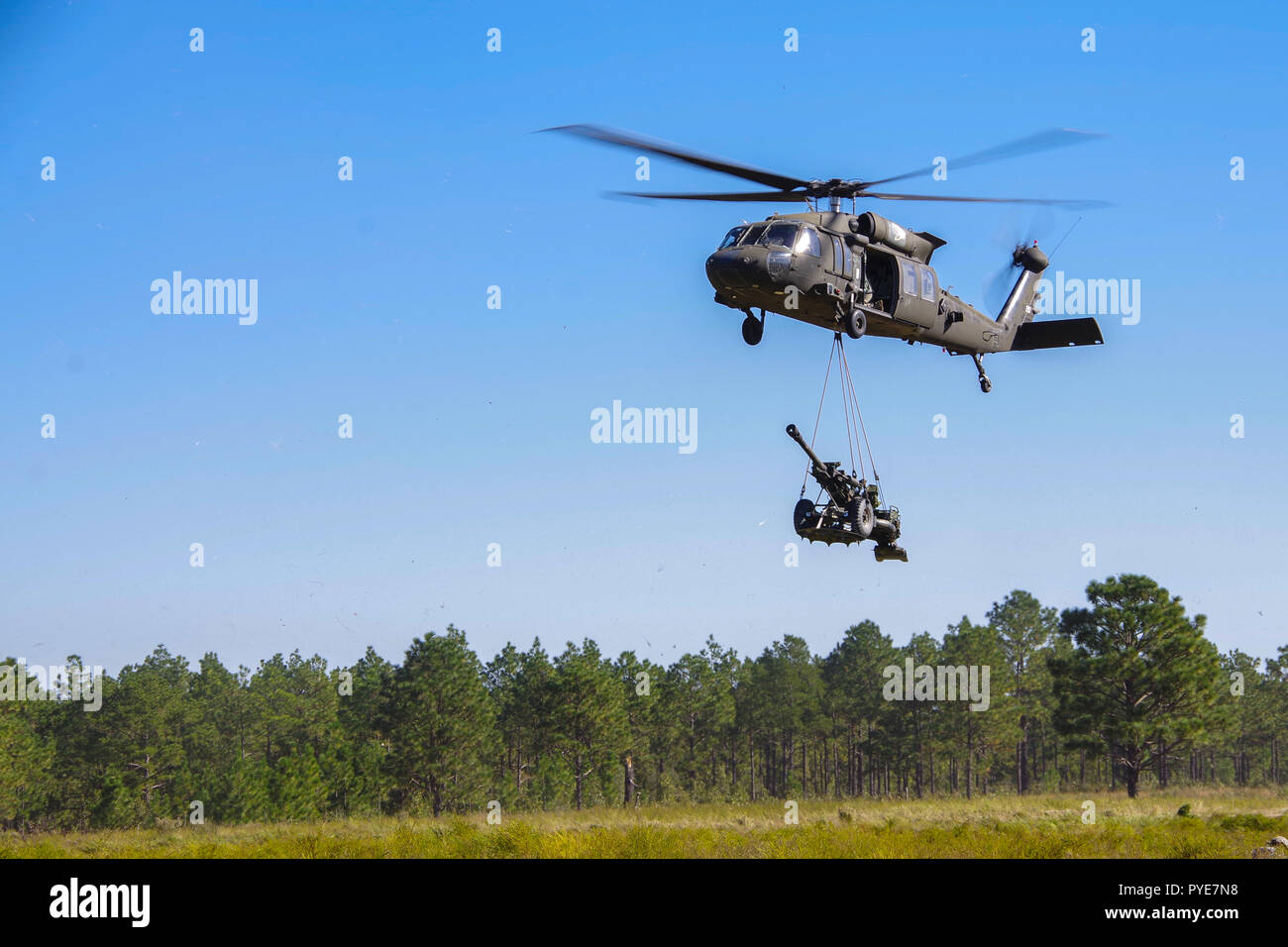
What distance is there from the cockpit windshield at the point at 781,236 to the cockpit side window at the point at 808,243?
0.12m

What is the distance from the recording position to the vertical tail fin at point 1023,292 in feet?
101

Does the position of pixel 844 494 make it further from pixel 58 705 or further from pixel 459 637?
pixel 58 705

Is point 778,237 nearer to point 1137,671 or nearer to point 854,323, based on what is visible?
point 854,323

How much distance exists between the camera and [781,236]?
23141 millimetres

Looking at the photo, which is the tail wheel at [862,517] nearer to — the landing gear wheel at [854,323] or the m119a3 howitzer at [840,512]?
the m119a3 howitzer at [840,512]

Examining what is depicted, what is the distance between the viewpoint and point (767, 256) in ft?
74.1

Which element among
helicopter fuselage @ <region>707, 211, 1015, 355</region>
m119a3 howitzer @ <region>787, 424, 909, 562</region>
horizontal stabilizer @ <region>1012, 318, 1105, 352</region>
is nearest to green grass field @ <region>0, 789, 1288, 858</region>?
Answer: m119a3 howitzer @ <region>787, 424, 909, 562</region>

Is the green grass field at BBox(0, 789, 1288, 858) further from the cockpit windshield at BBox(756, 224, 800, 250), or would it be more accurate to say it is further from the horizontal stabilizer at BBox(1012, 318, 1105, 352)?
the cockpit windshield at BBox(756, 224, 800, 250)

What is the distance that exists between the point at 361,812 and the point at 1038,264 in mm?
57426

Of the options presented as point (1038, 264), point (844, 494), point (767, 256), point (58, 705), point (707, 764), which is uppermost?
point (1038, 264)

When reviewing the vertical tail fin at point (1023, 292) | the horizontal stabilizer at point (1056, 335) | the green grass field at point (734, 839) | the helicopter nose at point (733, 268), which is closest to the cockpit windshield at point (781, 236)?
the helicopter nose at point (733, 268)

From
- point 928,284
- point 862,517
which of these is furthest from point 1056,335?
point 862,517
